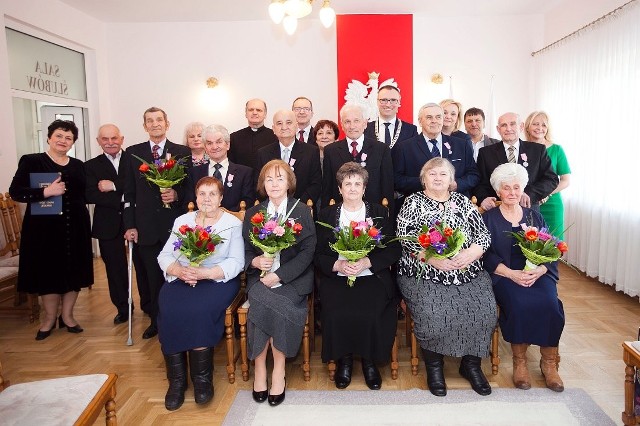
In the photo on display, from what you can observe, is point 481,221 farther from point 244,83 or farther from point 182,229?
point 244,83

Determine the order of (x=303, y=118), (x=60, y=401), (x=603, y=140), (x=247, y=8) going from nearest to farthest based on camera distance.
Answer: (x=60, y=401) < (x=303, y=118) < (x=603, y=140) < (x=247, y=8)

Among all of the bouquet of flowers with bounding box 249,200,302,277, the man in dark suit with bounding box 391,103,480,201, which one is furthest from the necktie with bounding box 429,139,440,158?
the bouquet of flowers with bounding box 249,200,302,277

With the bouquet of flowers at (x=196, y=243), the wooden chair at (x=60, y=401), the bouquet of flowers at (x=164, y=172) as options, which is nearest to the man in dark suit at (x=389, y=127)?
the bouquet of flowers at (x=164, y=172)

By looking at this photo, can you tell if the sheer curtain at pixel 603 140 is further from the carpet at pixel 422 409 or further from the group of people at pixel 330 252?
the carpet at pixel 422 409

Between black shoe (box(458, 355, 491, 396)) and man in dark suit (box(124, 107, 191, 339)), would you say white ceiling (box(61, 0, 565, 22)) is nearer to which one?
man in dark suit (box(124, 107, 191, 339))

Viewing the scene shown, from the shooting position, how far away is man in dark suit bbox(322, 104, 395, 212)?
381cm

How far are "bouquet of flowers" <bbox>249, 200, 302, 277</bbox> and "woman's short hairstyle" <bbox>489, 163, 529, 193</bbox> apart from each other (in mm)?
1506

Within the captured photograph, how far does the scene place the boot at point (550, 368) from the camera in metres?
3.03

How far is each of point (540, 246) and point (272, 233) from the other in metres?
1.76

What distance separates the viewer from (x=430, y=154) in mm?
3914

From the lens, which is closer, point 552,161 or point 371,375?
point 371,375

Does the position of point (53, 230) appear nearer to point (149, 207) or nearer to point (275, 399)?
point (149, 207)

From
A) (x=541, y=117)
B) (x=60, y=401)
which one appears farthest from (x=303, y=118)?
(x=60, y=401)

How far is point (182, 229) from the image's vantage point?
3.04 m
